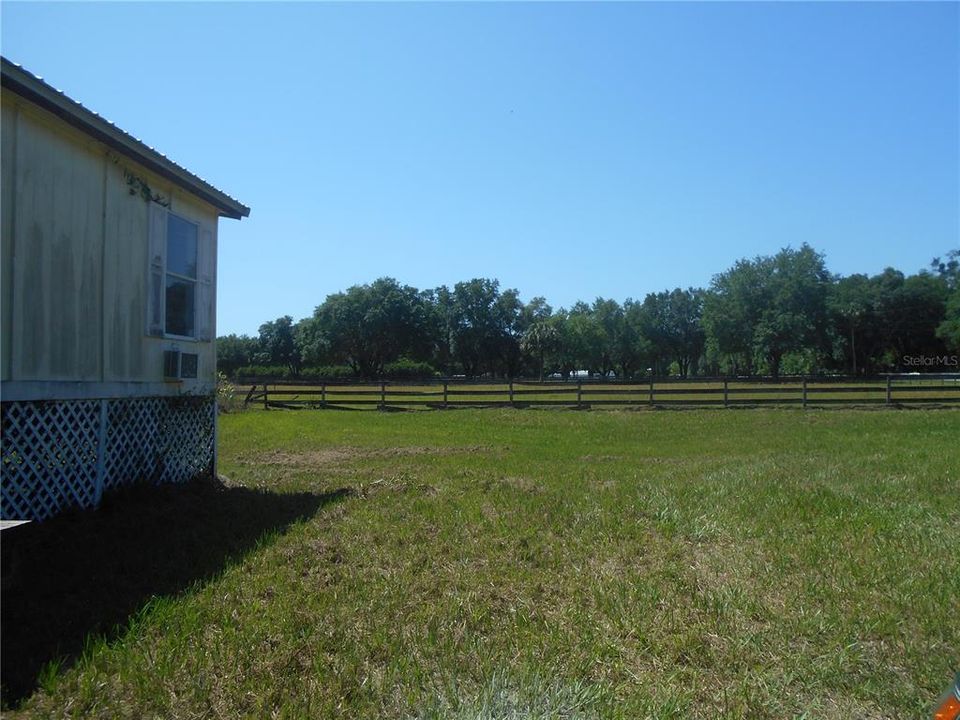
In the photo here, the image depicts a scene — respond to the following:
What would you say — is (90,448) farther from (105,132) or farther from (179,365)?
(105,132)

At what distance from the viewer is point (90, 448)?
711 centimetres

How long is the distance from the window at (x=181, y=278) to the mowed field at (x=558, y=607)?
2.16m

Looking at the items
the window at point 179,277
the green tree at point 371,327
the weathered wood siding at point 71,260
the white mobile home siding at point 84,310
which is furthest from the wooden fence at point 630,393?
the green tree at point 371,327

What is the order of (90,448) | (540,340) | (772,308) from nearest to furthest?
(90,448) → (772,308) → (540,340)

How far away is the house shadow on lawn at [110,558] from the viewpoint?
3924 millimetres

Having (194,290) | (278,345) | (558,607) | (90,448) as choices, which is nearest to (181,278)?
(194,290)

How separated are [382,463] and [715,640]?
357 inches

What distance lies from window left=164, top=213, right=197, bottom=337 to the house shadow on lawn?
6.33 feet

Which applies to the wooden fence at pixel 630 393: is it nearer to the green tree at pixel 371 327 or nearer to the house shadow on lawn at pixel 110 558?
the house shadow on lawn at pixel 110 558

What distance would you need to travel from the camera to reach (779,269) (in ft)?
212

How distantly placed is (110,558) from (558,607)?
3.40m

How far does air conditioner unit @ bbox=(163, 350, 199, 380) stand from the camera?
8.32 meters

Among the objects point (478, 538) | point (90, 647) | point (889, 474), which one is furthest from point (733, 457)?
point (90, 647)

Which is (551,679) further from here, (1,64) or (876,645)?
(1,64)
